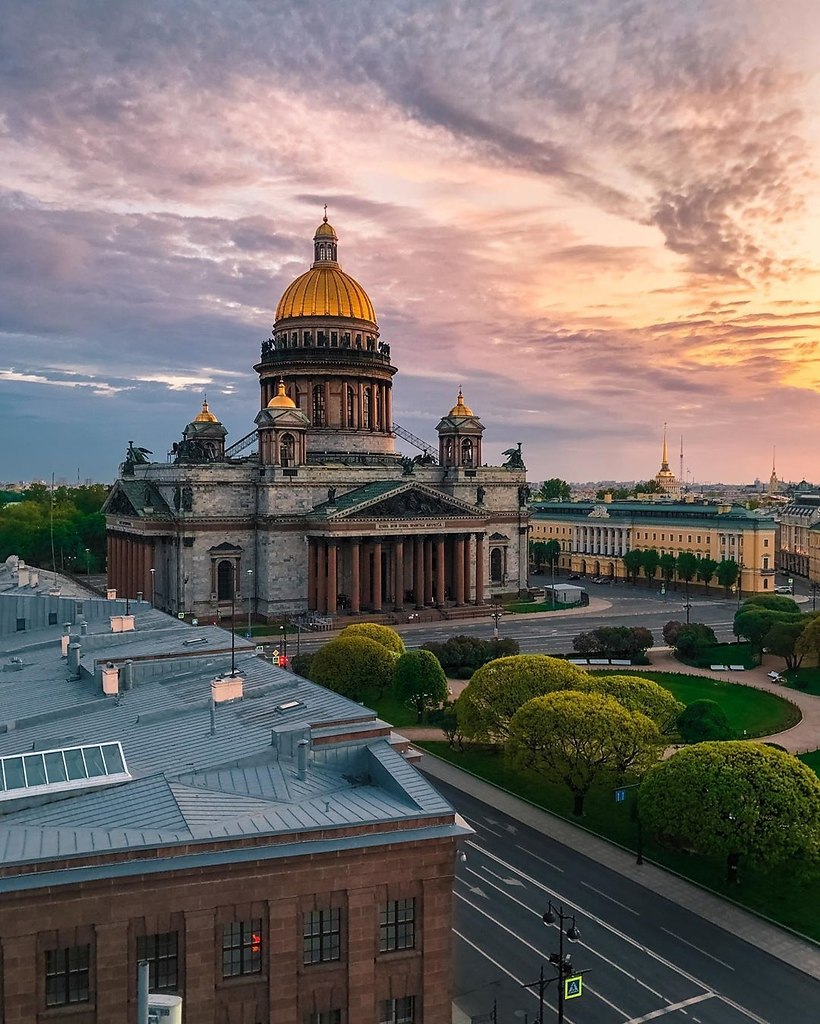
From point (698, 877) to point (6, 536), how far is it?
472 feet

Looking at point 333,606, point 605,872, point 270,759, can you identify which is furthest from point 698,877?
point 333,606

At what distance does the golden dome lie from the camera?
119 m

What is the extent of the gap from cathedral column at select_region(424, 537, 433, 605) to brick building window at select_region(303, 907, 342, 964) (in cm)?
8601

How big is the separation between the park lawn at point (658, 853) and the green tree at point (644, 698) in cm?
443

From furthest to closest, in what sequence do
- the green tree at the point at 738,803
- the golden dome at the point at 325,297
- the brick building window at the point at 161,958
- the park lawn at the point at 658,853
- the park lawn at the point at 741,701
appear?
the golden dome at the point at 325,297, the park lawn at the point at 741,701, the park lawn at the point at 658,853, the green tree at the point at 738,803, the brick building window at the point at 161,958

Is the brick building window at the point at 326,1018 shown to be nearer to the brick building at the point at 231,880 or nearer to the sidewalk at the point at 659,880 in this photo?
the brick building at the point at 231,880

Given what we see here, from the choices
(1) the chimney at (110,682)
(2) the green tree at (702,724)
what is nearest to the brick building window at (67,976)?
(1) the chimney at (110,682)

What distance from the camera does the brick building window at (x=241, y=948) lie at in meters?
23.6

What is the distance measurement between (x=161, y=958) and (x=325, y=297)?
104m

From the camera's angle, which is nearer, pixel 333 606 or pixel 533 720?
pixel 533 720

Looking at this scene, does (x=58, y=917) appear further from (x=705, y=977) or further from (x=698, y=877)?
(x=698, y=877)

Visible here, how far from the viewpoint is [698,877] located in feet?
131

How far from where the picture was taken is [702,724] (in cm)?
5206

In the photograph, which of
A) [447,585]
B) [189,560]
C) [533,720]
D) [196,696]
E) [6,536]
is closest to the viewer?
[196,696]
